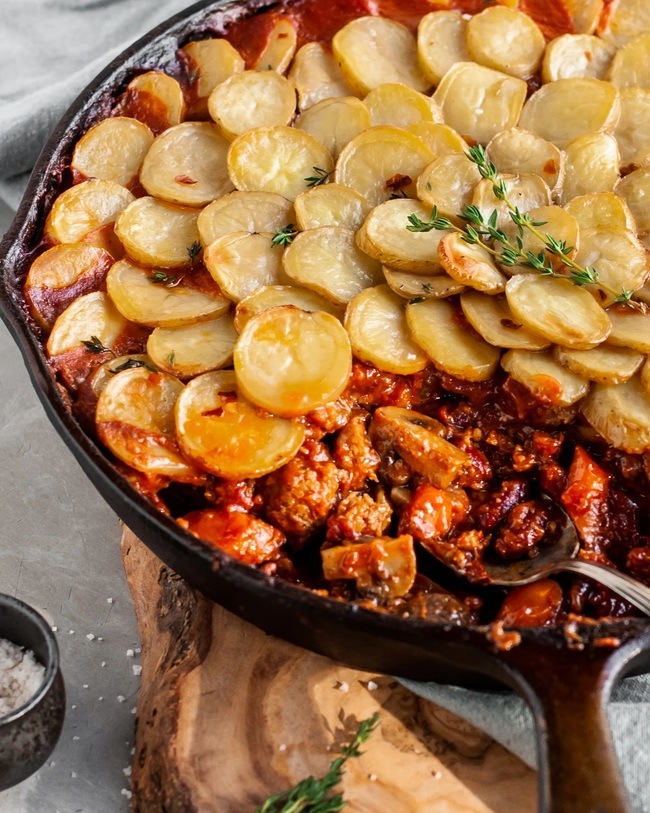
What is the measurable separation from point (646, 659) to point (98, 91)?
113 inches

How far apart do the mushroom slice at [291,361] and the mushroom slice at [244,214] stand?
49 centimetres

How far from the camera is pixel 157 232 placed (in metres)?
3.35

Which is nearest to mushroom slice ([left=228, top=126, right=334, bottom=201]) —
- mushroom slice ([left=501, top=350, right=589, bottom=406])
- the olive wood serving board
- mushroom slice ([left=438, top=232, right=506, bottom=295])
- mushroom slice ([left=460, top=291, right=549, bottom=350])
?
mushroom slice ([left=438, top=232, right=506, bottom=295])

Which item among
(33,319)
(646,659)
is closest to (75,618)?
(33,319)

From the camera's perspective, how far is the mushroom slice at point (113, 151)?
3.62 metres

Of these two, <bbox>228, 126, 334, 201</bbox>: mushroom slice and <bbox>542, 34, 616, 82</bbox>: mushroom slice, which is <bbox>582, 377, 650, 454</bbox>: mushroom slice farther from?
<bbox>542, 34, 616, 82</bbox>: mushroom slice

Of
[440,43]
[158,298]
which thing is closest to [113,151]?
[158,298]

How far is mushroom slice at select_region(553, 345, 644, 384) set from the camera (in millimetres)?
2846

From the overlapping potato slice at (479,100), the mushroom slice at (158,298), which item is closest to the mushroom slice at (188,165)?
the mushroom slice at (158,298)

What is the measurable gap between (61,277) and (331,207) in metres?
0.95

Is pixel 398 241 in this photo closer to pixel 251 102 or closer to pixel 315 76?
pixel 251 102

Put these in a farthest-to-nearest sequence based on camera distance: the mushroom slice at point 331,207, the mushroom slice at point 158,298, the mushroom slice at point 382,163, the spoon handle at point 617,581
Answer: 1. the mushroom slice at point 382,163
2. the mushroom slice at point 331,207
3. the mushroom slice at point 158,298
4. the spoon handle at point 617,581

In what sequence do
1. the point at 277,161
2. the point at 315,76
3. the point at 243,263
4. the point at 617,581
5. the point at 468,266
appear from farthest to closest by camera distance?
the point at 315,76, the point at 277,161, the point at 243,263, the point at 468,266, the point at 617,581

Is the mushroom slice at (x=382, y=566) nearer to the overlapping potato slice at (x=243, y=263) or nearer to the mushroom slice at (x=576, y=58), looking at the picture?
the overlapping potato slice at (x=243, y=263)
